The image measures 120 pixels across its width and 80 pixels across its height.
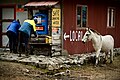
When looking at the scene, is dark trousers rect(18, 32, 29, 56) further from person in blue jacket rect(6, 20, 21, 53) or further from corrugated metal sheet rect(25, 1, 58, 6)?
corrugated metal sheet rect(25, 1, 58, 6)

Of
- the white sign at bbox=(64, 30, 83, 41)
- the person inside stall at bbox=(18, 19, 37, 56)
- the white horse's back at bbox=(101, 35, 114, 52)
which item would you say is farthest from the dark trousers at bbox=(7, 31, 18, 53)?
the white horse's back at bbox=(101, 35, 114, 52)

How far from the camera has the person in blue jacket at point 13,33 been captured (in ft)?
54.9

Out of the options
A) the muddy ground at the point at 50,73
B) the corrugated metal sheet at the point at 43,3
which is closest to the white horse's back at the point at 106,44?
the muddy ground at the point at 50,73

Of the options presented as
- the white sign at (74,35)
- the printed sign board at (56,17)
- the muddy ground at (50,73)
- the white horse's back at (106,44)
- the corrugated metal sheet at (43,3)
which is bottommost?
the muddy ground at (50,73)

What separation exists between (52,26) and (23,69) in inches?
165

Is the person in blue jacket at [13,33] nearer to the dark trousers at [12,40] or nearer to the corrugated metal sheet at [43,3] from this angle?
the dark trousers at [12,40]

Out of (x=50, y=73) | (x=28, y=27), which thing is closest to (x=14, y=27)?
(x=28, y=27)

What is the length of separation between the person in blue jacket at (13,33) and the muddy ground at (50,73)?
251cm

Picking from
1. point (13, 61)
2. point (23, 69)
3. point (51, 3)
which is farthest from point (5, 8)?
point (23, 69)

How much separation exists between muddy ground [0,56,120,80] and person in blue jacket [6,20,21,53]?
251 centimetres

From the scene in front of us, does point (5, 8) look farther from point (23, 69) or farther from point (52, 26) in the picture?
point (23, 69)

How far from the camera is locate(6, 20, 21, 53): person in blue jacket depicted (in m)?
16.7

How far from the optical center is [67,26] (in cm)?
1798

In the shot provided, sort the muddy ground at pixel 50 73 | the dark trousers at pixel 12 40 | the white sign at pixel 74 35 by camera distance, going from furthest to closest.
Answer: the white sign at pixel 74 35, the dark trousers at pixel 12 40, the muddy ground at pixel 50 73
